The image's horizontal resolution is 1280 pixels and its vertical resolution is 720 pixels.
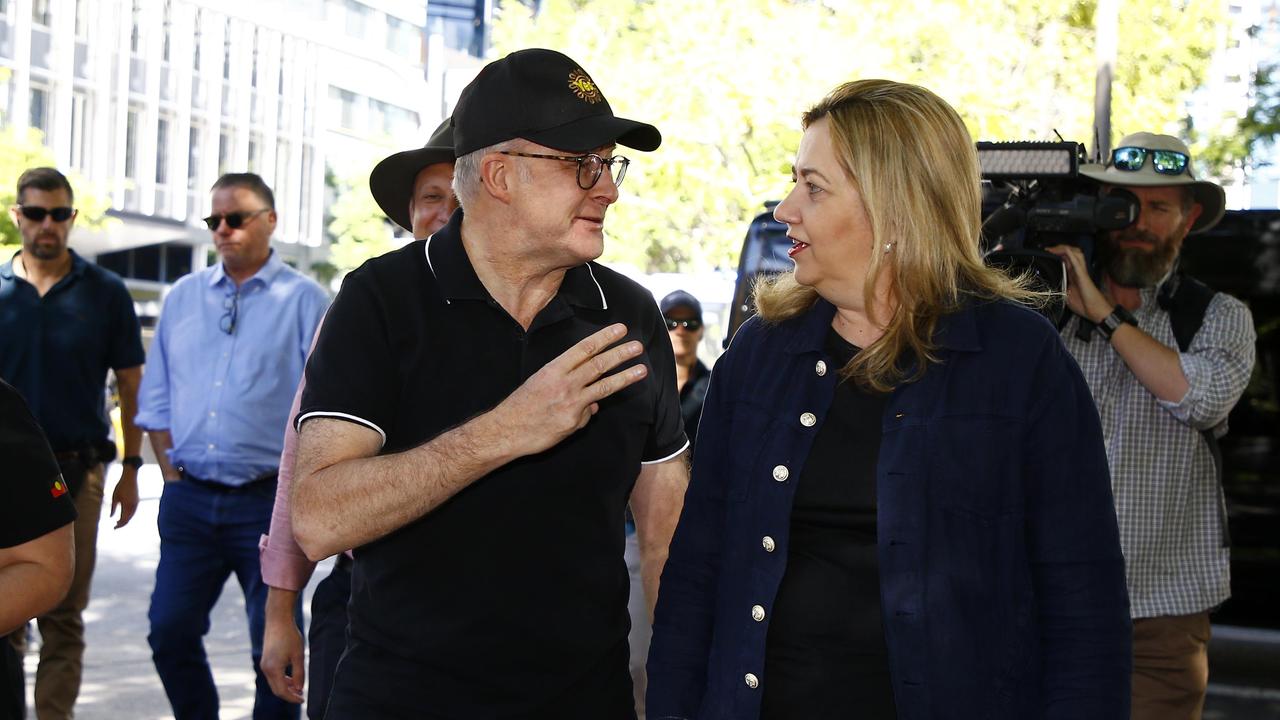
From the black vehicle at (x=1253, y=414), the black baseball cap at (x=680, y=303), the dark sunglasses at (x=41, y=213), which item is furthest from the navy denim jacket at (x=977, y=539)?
the black baseball cap at (x=680, y=303)

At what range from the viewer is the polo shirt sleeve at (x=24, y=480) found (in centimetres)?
263

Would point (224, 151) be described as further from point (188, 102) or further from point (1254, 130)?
point (1254, 130)

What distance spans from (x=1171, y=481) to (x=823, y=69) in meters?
15.1

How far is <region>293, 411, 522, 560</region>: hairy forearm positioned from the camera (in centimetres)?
270

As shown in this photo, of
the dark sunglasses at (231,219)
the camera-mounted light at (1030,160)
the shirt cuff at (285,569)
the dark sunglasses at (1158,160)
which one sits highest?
the dark sunglasses at (1158,160)

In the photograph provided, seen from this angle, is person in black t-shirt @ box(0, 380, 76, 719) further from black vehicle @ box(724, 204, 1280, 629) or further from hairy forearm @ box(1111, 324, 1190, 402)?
black vehicle @ box(724, 204, 1280, 629)

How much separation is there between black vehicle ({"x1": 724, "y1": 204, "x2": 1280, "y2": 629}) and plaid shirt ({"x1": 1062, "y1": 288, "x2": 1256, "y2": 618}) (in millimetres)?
3316

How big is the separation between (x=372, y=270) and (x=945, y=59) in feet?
53.4

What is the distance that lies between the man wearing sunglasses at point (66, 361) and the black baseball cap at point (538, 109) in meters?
4.09

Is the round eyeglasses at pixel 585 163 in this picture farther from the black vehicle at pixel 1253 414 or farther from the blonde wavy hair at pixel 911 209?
the black vehicle at pixel 1253 414

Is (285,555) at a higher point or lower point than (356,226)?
lower

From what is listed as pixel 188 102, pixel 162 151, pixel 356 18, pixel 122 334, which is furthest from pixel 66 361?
pixel 356 18

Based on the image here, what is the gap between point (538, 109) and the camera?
3.04 meters

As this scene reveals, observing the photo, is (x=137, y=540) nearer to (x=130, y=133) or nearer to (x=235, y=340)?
(x=235, y=340)
